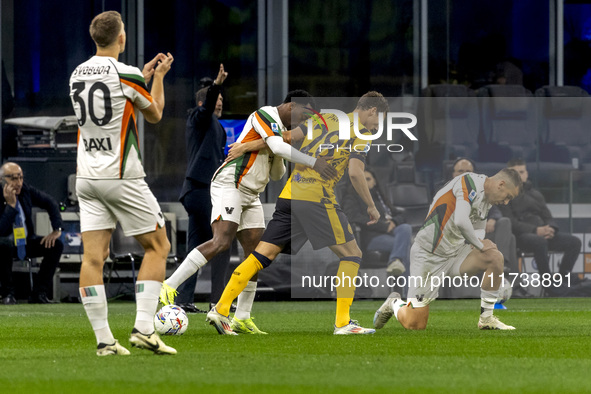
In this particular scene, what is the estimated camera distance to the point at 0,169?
14.4 m

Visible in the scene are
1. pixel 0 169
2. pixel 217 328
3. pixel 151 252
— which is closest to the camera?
pixel 151 252

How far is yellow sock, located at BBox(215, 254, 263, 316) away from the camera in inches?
328

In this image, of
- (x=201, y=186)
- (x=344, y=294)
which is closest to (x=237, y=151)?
(x=344, y=294)

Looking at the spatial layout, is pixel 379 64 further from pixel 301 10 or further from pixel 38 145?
pixel 38 145

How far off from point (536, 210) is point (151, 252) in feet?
30.8

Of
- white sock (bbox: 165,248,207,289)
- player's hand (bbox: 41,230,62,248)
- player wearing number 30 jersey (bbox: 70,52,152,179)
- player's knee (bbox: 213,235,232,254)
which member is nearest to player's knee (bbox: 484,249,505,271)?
player's knee (bbox: 213,235,232,254)

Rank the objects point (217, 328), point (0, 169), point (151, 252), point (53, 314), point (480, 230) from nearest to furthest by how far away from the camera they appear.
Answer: point (151, 252) < point (217, 328) < point (480, 230) < point (53, 314) < point (0, 169)

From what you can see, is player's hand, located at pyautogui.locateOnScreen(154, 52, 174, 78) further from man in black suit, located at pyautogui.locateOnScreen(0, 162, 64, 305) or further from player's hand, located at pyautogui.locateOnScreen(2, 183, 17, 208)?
player's hand, located at pyautogui.locateOnScreen(2, 183, 17, 208)

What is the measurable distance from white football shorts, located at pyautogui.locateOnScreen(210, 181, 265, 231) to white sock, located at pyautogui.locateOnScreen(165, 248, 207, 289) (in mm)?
323

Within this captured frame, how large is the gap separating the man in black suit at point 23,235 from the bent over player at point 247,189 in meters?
5.56

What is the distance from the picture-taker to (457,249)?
9516 mm

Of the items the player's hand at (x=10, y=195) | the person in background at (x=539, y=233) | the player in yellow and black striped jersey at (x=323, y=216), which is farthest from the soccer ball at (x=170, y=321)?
the person in background at (x=539, y=233)

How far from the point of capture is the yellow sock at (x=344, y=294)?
8.34 meters

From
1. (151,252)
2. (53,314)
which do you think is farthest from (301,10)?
(151,252)
